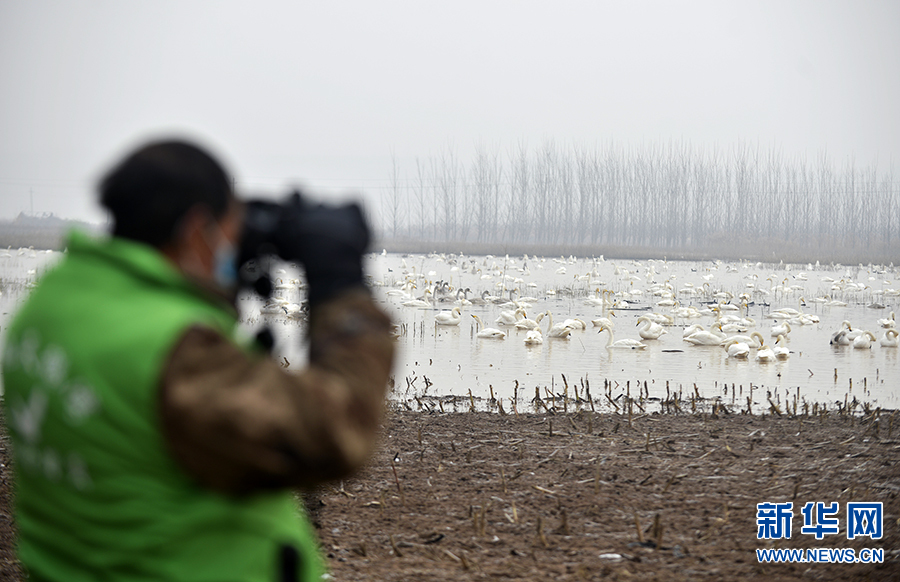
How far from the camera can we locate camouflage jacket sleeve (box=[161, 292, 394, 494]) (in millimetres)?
1392

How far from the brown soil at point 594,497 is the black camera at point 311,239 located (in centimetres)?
243

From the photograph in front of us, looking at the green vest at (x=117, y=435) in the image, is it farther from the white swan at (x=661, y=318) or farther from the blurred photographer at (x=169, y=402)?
the white swan at (x=661, y=318)

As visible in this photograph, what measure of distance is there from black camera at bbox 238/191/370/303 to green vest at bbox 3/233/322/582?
24cm

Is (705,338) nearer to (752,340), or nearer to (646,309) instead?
(752,340)

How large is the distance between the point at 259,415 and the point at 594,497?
393 cm

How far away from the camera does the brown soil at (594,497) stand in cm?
394

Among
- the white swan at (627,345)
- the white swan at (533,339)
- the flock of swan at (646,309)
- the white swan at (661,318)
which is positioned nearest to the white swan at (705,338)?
the flock of swan at (646,309)

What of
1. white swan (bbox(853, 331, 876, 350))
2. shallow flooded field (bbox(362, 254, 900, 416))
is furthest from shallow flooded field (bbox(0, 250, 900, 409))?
white swan (bbox(853, 331, 876, 350))

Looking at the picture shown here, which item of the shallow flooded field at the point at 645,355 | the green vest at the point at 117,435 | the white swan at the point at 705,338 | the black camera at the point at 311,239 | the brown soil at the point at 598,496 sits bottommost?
the shallow flooded field at the point at 645,355

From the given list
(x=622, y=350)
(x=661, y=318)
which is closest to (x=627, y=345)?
(x=622, y=350)

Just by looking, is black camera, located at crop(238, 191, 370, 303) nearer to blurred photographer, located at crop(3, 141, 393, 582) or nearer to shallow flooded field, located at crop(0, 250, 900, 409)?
blurred photographer, located at crop(3, 141, 393, 582)

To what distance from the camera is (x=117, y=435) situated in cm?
144

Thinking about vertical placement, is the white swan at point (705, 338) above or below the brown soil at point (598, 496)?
below

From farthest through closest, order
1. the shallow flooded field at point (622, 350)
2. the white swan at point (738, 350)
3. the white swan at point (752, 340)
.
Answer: the white swan at point (752, 340)
the white swan at point (738, 350)
the shallow flooded field at point (622, 350)
